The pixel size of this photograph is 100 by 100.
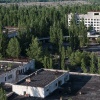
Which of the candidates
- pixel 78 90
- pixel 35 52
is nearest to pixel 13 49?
pixel 35 52

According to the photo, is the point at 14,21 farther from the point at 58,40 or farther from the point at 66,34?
the point at 58,40

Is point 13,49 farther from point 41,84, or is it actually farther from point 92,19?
point 92,19

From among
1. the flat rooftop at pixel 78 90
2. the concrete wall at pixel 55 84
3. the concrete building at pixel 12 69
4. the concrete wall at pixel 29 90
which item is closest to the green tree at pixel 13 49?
the concrete building at pixel 12 69

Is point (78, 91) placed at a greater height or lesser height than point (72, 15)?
lesser

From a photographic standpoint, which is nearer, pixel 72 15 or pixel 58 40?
pixel 58 40

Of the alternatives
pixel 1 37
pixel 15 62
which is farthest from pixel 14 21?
pixel 15 62

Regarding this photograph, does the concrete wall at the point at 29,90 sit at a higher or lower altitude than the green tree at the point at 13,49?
lower

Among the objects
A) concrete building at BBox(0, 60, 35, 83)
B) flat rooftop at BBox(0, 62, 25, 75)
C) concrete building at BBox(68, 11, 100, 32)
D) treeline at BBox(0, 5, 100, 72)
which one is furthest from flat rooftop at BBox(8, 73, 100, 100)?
concrete building at BBox(68, 11, 100, 32)

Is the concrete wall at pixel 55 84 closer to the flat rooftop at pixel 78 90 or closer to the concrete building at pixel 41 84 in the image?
the concrete building at pixel 41 84
